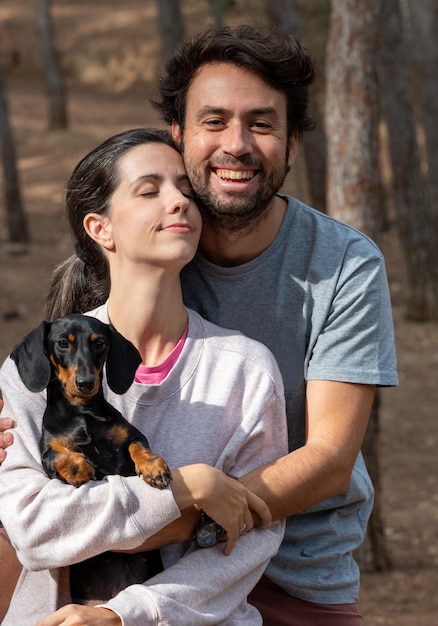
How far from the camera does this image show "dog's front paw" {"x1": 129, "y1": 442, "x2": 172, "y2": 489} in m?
3.12

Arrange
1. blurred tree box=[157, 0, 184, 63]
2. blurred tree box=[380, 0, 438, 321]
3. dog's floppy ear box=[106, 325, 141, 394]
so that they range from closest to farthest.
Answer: dog's floppy ear box=[106, 325, 141, 394] → blurred tree box=[380, 0, 438, 321] → blurred tree box=[157, 0, 184, 63]

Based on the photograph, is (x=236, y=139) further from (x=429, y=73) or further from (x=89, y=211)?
(x=429, y=73)

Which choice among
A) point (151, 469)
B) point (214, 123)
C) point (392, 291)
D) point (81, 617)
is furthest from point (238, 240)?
point (392, 291)

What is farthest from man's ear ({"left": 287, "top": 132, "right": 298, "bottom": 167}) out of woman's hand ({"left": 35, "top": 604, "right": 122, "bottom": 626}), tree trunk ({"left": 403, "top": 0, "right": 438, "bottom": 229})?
tree trunk ({"left": 403, "top": 0, "right": 438, "bottom": 229})

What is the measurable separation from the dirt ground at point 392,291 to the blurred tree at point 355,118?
75 cm

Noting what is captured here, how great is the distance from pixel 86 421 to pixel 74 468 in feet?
0.46

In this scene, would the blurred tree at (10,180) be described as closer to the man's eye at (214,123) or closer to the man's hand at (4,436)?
the man's eye at (214,123)

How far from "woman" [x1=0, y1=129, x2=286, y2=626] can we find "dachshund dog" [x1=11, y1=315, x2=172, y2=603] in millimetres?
62

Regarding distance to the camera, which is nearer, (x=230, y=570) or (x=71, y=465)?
(x=71, y=465)

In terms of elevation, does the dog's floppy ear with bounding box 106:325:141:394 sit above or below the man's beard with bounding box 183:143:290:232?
below

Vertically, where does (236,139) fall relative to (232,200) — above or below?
above

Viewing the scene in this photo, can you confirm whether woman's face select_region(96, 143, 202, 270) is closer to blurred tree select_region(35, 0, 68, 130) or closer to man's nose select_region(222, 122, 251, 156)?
man's nose select_region(222, 122, 251, 156)

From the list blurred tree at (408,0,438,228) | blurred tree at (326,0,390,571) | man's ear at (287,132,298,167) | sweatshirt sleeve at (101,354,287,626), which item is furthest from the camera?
blurred tree at (408,0,438,228)

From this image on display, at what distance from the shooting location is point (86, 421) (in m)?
3.17
